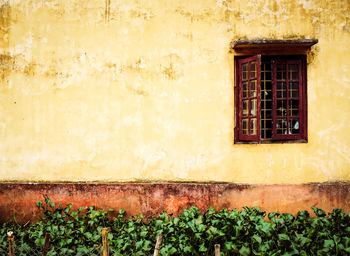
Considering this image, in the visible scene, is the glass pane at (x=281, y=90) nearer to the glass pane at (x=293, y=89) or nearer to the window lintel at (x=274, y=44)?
the glass pane at (x=293, y=89)

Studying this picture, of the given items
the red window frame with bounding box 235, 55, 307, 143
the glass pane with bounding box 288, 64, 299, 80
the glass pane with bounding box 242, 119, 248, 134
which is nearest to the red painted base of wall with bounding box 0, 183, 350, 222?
the red window frame with bounding box 235, 55, 307, 143

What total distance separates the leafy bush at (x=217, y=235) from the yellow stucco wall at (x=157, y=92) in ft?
3.18

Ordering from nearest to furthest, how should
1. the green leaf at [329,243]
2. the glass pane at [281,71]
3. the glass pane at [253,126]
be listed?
the green leaf at [329,243] < the glass pane at [253,126] < the glass pane at [281,71]

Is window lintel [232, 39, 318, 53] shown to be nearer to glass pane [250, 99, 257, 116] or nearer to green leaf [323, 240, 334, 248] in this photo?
glass pane [250, 99, 257, 116]

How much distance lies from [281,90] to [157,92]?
2.13 m

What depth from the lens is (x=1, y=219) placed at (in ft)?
15.3

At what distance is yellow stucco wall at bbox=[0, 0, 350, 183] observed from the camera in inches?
180

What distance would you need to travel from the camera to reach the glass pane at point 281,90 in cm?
469

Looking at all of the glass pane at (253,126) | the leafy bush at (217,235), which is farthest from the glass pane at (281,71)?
the leafy bush at (217,235)

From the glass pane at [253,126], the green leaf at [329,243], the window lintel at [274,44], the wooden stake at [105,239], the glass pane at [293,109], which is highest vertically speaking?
the window lintel at [274,44]

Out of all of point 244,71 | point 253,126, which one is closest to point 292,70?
point 244,71

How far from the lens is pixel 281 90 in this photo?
4.69m

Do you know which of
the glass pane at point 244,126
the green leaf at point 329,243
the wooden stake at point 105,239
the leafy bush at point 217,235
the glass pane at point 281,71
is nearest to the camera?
the wooden stake at point 105,239

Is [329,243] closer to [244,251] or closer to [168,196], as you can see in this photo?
[244,251]
